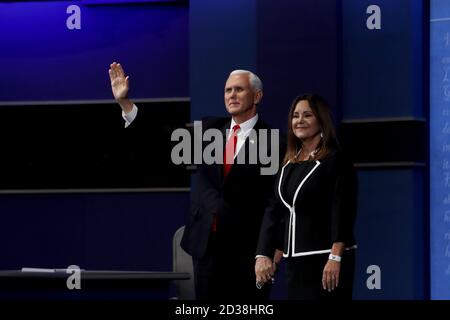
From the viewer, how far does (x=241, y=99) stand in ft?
18.1

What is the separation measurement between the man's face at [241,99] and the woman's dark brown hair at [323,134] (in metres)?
0.36

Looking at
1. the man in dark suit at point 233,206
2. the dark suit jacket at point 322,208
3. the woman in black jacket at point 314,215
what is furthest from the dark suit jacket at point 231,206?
the dark suit jacket at point 322,208

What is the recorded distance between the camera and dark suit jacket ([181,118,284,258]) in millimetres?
5395

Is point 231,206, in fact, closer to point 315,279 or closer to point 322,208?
point 322,208

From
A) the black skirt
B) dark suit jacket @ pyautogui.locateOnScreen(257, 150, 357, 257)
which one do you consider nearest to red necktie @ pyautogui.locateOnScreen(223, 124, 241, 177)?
dark suit jacket @ pyautogui.locateOnScreen(257, 150, 357, 257)

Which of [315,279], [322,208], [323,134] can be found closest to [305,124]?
[323,134]

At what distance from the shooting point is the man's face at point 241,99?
5.52m

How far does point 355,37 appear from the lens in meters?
7.68

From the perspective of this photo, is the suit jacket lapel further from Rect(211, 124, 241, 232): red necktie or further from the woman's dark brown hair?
the woman's dark brown hair

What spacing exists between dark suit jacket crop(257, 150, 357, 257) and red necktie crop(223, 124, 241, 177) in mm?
472
